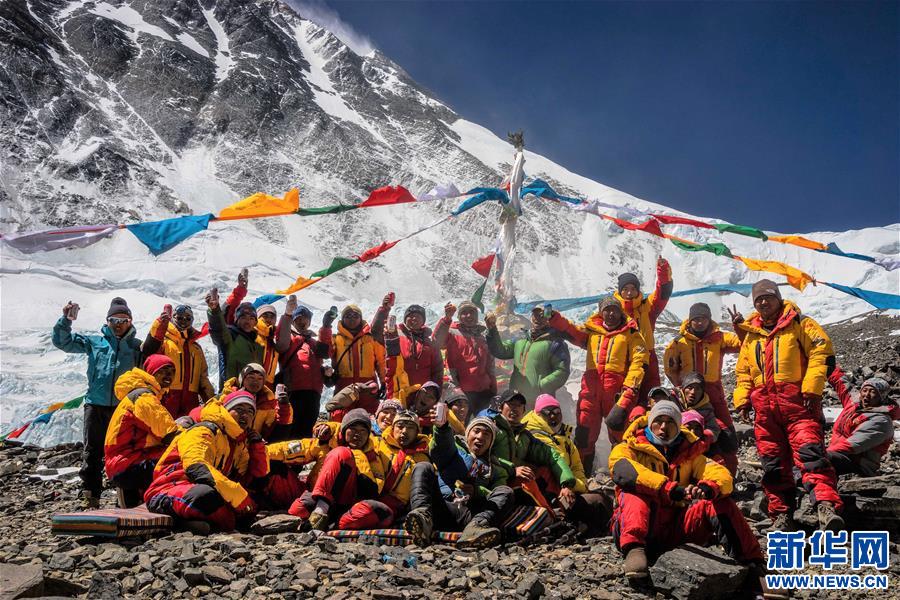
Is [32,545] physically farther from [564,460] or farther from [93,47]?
[93,47]

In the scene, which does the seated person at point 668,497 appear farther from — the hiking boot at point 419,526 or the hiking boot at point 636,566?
the hiking boot at point 419,526

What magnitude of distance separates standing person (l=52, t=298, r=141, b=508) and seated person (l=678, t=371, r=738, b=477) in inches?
199

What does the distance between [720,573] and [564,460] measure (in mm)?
1682

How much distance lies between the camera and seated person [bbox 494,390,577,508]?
4.70 metres

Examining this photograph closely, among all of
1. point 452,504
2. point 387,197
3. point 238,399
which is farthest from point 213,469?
point 387,197

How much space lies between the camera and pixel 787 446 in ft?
15.3

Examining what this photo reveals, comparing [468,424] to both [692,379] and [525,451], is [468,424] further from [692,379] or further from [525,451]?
[692,379]

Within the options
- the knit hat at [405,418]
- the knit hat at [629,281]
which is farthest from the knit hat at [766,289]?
the knit hat at [405,418]

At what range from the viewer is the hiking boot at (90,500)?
548cm

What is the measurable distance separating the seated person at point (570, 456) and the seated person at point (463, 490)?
0.55m

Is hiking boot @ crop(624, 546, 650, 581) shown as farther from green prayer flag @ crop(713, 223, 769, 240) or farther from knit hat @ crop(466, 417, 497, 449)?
green prayer flag @ crop(713, 223, 769, 240)

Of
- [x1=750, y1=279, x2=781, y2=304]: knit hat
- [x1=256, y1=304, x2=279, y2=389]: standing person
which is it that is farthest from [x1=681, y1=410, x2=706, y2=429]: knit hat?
[x1=256, y1=304, x2=279, y2=389]: standing person

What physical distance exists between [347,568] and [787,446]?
3.38 meters

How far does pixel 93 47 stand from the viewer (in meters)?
87.4
